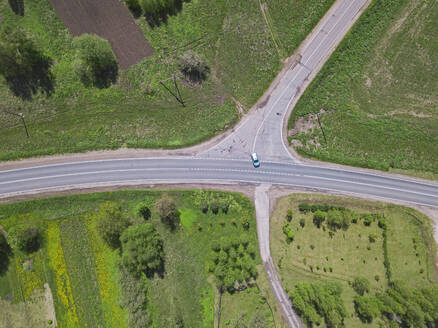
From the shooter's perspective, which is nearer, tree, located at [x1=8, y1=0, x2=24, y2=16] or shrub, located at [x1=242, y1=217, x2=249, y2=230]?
shrub, located at [x1=242, y1=217, x2=249, y2=230]

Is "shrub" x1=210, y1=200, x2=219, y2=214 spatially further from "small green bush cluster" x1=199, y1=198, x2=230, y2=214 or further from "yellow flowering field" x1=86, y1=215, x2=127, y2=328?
"yellow flowering field" x1=86, y1=215, x2=127, y2=328

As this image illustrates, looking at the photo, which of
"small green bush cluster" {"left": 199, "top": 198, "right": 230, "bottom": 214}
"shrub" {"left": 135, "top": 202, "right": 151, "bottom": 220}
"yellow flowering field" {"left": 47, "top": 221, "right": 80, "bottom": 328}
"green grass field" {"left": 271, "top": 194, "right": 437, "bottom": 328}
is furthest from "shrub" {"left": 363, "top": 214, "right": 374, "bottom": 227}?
"yellow flowering field" {"left": 47, "top": 221, "right": 80, "bottom": 328}

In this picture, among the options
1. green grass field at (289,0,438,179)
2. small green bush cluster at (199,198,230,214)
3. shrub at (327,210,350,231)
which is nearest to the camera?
shrub at (327,210,350,231)

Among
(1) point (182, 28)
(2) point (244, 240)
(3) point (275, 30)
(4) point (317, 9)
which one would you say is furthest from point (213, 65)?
(2) point (244, 240)

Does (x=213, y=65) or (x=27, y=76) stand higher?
(x=27, y=76)

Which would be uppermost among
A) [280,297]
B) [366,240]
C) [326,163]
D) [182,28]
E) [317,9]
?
[182,28]

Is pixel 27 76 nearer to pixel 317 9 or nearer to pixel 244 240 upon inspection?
pixel 244 240

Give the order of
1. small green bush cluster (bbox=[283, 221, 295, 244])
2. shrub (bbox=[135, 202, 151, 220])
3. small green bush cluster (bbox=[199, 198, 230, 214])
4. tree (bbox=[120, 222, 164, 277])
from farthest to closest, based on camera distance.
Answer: small green bush cluster (bbox=[199, 198, 230, 214])
small green bush cluster (bbox=[283, 221, 295, 244])
shrub (bbox=[135, 202, 151, 220])
tree (bbox=[120, 222, 164, 277])
